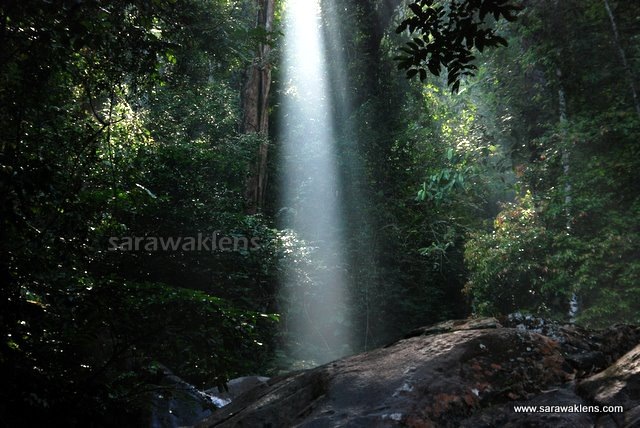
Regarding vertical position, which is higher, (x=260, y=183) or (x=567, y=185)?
(x=260, y=183)

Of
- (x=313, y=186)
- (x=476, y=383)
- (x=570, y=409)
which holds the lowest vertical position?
(x=570, y=409)

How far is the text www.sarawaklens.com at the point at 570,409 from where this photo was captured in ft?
9.73

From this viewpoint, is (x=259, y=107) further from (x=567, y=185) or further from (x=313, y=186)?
(x=567, y=185)

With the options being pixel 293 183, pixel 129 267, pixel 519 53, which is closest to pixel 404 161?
pixel 293 183

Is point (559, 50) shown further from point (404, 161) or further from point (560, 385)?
point (560, 385)

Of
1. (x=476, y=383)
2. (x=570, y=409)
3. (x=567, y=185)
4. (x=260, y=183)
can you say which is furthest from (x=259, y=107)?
(x=570, y=409)

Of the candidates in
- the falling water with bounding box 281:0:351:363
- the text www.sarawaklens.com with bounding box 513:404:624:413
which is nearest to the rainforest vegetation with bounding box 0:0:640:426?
the falling water with bounding box 281:0:351:363

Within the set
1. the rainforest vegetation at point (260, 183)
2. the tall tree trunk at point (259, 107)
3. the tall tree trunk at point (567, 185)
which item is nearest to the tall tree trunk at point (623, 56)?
the rainforest vegetation at point (260, 183)

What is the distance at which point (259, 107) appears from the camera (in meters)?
17.1

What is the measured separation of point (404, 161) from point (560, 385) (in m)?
15.0

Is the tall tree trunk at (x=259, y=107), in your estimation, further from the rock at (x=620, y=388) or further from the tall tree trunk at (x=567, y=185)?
the rock at (x=620, y=388)

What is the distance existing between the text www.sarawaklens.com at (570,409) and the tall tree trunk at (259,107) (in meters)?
12.9

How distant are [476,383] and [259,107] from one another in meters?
14.6

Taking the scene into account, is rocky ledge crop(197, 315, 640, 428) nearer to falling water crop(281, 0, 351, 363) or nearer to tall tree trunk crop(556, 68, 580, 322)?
tall tree trunk crop(556, 68, 580, 322)
